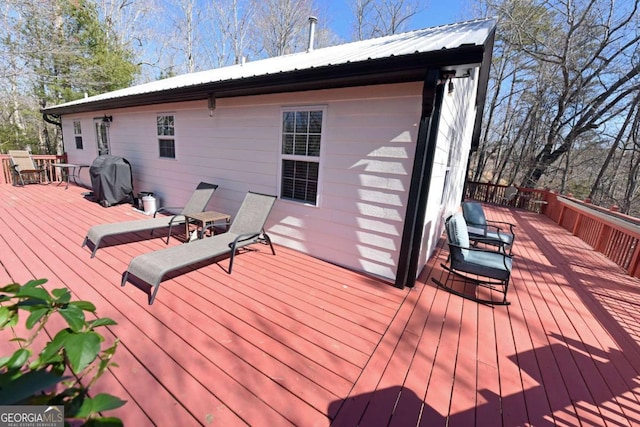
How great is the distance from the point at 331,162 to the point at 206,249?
1.96 metres

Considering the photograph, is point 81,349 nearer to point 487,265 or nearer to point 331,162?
point 331,162

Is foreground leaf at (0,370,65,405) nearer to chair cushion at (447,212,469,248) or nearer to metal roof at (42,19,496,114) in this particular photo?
metal roof at (42,19,496,114)

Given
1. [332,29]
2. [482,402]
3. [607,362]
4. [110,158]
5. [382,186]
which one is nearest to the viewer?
[482,402]

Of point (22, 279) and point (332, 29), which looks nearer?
point (22, 279)

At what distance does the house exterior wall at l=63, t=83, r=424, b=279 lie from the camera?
10.3 ft

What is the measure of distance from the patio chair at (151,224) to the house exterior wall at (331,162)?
0.31m

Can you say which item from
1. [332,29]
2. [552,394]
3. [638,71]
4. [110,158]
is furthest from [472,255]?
[332,29]

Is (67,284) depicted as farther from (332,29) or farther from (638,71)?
(332,29)

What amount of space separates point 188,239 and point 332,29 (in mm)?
17240

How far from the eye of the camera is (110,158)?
20.4 ft

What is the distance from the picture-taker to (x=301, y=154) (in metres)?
3.86

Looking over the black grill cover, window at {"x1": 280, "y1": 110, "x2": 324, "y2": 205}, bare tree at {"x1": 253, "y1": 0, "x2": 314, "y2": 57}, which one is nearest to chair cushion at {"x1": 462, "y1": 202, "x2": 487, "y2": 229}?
window at {"x1": 280, "y1": 110, "x2": 324, "y2": 205}

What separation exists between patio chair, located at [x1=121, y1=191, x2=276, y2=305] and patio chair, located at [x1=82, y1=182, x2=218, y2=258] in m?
0.94

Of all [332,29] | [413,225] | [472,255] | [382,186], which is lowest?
[472,255]
